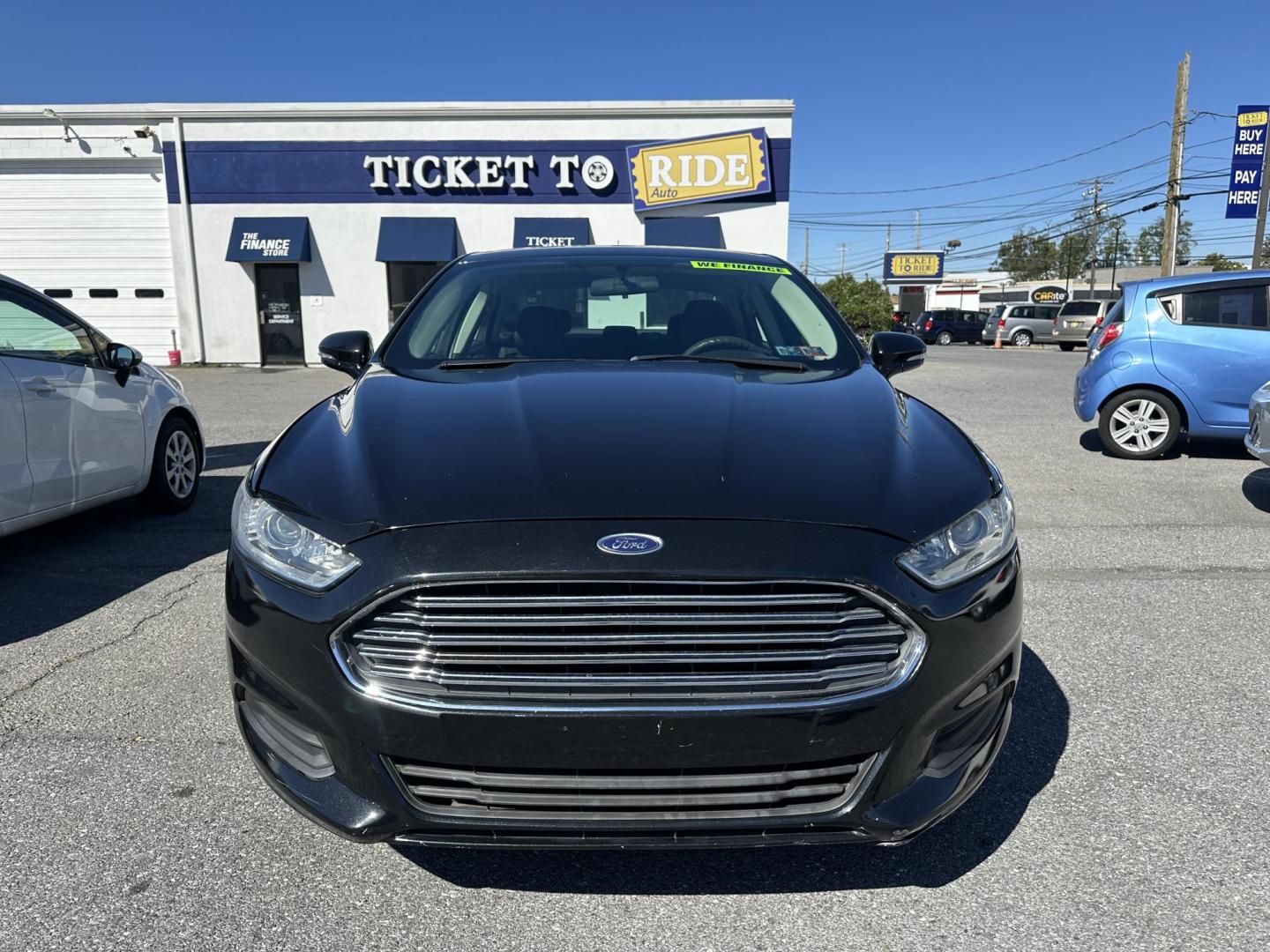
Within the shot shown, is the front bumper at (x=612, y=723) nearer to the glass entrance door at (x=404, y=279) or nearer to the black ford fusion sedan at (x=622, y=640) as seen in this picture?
the black ford fusion sedan at (x=622, y=640)

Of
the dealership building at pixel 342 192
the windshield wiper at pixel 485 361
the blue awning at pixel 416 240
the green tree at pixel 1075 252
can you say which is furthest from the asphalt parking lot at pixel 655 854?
the green tree at pixel 1075 252

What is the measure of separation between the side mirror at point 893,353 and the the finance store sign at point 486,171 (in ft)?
57.2

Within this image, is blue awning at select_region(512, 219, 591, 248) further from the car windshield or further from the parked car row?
the car windshield

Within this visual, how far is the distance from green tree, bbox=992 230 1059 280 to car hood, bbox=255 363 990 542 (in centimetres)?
10913

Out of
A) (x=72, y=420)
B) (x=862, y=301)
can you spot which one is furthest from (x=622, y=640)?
(x=862, y=301)

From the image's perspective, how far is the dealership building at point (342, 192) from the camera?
2020 centimetres

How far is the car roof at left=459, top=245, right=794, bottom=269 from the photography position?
403 centimetres

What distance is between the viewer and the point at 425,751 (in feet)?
6.14

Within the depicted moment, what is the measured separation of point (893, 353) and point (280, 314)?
65.3 feet

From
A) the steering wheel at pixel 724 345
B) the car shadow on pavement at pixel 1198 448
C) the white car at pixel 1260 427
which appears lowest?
the car shadow on pavement at pixel 1198 448

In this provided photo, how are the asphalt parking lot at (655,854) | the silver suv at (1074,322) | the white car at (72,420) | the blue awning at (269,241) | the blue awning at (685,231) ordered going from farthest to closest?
the silver suv at (1074,322)
the blue awning at (685,231)
the blue awning at (269,241)
the white car at (72,420)
the asphalt parking lot at (655,854)

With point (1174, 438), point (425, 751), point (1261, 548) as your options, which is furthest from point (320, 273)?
point (425, 751)

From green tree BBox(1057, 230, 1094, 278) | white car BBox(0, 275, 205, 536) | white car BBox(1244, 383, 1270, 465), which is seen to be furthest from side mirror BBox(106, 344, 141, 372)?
green tree BBox(1057, 230, 1094, 278)

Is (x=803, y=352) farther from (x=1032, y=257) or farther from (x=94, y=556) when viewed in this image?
(x=1032, y=257)
